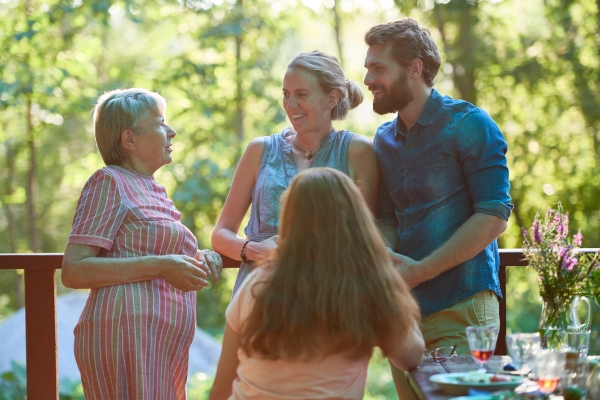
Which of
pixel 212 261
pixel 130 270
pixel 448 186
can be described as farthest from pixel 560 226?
pixel 130 270

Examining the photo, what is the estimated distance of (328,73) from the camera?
2418 millimetres

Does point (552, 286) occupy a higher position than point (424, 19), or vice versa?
point (424, 19)

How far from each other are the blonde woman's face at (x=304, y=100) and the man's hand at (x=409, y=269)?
531 millimetres

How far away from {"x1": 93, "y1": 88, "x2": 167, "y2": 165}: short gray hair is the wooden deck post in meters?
0.78

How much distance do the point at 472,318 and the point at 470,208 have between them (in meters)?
0.35

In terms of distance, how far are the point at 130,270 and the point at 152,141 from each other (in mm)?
424

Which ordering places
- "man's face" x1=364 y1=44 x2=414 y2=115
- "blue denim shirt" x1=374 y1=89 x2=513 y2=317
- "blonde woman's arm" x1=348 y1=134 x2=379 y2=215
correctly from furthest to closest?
"blonde woman's arm" x1=348 y1=134 x2=379 y2=215, "man's face" x1=364 y1=44 x2=414 y2=115, "blue denim shirt" x1=374 y1=89 x2=513 y2=317

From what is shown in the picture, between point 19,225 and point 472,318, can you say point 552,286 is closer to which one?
point 472,318

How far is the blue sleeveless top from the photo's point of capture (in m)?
2.40

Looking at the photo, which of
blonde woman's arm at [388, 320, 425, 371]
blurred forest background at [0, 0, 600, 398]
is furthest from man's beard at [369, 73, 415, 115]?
blurred forest background at [0, 0, 600, 398]

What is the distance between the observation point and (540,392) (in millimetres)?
1545

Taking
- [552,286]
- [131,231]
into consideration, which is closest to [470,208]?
[552,286]

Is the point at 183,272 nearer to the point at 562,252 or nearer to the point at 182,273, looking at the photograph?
the point at 182,273

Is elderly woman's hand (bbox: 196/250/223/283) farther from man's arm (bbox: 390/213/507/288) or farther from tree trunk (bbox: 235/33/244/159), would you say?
tree trunk (bbox: 235/33/244/159)
